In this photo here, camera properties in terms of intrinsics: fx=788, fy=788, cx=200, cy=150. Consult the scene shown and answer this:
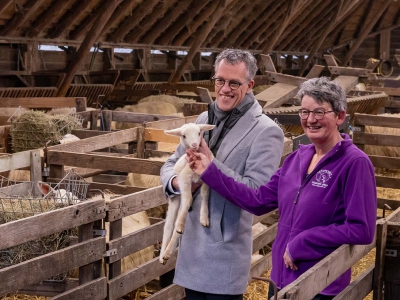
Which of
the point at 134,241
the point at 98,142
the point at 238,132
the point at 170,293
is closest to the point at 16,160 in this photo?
the point at 98,142

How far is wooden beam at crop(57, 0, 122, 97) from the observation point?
11555 mm

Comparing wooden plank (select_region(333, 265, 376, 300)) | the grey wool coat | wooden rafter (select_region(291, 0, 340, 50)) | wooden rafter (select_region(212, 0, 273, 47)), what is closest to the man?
the grey wool coat

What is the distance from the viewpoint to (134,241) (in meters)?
4.27

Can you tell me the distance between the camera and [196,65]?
1853 cm

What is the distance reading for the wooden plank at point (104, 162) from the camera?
517 centimetres

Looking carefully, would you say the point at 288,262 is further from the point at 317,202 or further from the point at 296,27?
the point at 296,27

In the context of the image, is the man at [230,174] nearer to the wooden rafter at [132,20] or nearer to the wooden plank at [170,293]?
the wooden plank at [170,293]

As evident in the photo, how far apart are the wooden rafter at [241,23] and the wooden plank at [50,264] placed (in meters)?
13.7

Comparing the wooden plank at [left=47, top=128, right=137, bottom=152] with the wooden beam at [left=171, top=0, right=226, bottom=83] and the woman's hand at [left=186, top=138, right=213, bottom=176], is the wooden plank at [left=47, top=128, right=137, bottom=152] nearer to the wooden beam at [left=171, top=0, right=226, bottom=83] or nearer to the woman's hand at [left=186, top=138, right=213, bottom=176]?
the woman's hand at [left=186, top=138, right=213, bottom=176]

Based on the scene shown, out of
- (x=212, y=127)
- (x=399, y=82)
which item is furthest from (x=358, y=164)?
(x=399, y=82)

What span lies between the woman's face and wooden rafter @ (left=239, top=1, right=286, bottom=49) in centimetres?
1515

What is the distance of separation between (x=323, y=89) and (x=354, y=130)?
6.09m

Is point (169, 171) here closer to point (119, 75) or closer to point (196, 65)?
point (119, 75)

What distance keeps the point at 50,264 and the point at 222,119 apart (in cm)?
117
